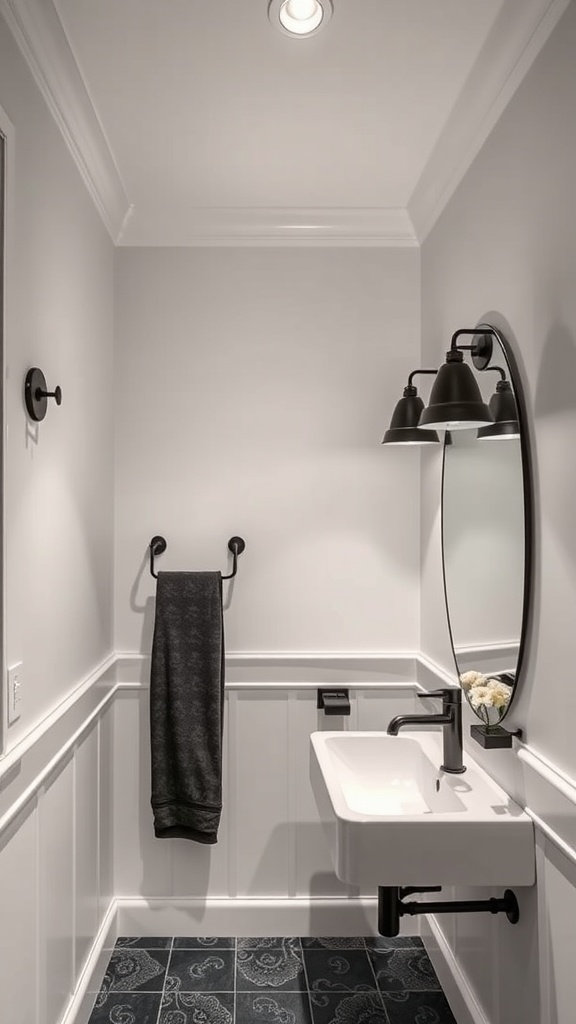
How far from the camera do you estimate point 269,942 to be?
2.43 meters

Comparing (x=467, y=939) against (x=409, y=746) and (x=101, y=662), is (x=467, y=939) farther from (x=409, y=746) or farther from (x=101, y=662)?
(x=101, y=662)

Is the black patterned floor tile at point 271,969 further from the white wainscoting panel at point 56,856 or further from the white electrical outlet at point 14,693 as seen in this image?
the white electrical outlet at point 14,693

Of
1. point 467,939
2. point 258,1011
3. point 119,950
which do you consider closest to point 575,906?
point 467,939

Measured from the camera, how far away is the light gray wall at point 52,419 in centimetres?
143

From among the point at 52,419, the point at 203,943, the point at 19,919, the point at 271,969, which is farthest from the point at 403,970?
the point at 52,419

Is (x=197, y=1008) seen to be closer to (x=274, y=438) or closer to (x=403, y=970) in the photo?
(x=403, y=970)

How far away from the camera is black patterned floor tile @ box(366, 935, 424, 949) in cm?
240

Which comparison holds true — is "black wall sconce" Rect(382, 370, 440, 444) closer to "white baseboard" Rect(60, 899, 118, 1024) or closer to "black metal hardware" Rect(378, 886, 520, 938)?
"black metal hardware" Rect(378, 886, 520, 938)

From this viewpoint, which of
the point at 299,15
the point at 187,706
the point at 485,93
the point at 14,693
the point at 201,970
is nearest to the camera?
the point at 14,693

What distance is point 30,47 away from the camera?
4.90 ft

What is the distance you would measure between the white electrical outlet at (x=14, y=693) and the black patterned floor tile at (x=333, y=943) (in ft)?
5.03

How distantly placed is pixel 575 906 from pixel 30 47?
198cm

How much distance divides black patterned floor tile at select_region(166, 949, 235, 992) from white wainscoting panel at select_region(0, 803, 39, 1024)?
0.75 m

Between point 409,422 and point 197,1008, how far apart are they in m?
1.77
